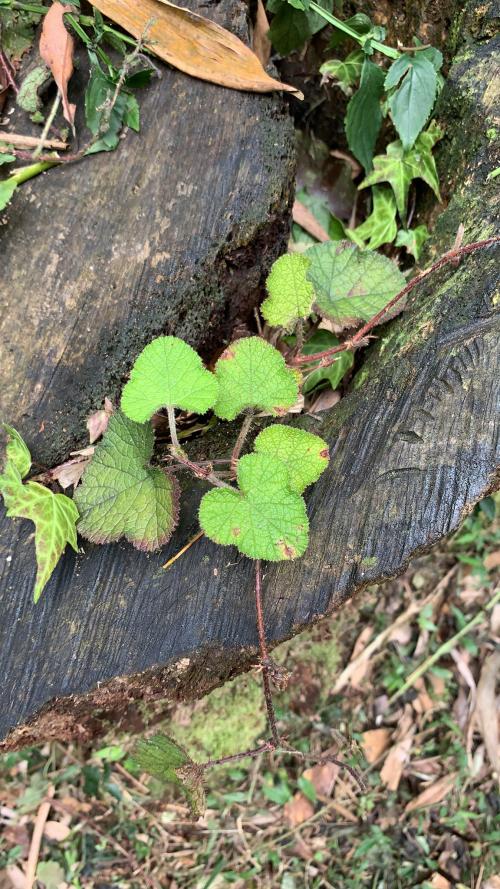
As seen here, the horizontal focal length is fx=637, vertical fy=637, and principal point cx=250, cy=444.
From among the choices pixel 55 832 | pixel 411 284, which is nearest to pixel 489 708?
pixel 55 832

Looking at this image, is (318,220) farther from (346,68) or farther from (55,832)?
(55,832)

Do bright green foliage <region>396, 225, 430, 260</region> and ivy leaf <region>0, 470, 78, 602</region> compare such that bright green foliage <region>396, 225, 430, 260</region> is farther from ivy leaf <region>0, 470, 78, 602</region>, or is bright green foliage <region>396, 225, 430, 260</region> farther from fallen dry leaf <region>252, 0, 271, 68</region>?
ivy leaf <region>0, 470, 78, 602</region>

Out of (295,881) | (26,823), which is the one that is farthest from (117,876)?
(295,881)

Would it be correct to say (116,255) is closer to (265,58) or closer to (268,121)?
(268,121)

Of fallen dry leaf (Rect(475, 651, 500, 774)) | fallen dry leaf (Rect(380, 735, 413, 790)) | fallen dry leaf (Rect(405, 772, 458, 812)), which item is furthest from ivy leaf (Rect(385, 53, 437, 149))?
fallen dry leaf (Rect(405, 772, 458, 812))

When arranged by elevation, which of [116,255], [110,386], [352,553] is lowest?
[352,553]

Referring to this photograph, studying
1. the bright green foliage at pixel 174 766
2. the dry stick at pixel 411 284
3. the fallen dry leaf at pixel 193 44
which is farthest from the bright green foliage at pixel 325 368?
the bright green foliage at pixel 174 766

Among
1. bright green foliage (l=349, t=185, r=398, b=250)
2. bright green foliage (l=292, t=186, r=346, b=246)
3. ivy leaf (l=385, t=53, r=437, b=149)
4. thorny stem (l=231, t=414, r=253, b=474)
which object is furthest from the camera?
bright green foliage (l=292, t=186, r=346, b=246)
